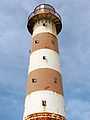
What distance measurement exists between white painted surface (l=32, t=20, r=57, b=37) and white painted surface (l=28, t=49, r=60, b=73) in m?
2.04

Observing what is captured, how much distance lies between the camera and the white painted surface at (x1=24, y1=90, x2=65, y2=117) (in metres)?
20.6

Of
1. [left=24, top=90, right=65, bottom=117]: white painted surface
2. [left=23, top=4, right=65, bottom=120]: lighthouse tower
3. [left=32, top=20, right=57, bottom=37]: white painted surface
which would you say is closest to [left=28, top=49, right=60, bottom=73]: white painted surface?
[left=23, top=4, right=65, bottom=120]: lighthouse tower

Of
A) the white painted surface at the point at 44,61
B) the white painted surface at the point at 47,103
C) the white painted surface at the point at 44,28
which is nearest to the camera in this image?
the white painted surface at the point at 47,103

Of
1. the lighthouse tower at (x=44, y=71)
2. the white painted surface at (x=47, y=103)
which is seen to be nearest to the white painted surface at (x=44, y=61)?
the lighthouse tower at (x=44, y=71)

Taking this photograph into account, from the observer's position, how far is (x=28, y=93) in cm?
2180

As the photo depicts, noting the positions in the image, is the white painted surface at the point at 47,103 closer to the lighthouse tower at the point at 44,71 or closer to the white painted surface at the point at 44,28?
the lighthouse tower at the point at 44,71

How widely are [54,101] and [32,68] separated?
126 inches

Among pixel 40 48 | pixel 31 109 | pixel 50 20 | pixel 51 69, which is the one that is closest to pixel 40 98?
pixel 31 109

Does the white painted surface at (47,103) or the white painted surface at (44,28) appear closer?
the white painted surface at (47,103)

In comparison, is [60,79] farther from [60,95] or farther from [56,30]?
[56,30]

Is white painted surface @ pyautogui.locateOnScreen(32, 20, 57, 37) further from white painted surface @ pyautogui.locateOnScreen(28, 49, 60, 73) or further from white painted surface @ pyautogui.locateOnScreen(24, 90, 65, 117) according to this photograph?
white painted surface @ pyautogui.locateOnScreen(24, 90, 65, 117)

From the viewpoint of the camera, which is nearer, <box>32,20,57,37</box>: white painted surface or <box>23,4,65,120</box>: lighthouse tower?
<box>23,4,65,120</box>: lighthouse tower

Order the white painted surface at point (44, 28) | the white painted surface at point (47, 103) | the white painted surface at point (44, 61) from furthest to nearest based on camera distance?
the white painted surface at point (44, 28) < the white painted surface at point (44, 61) < the white painted surface at point (47, 103)

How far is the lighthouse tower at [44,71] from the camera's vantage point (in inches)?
814
